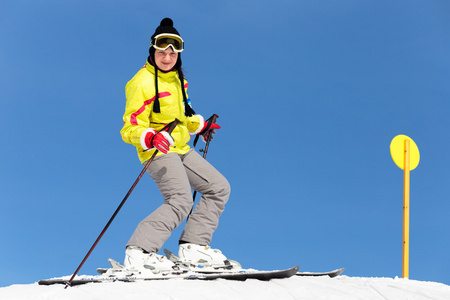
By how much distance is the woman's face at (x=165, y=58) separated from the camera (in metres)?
4.74

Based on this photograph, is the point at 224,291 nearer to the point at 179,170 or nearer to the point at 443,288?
the point at 179,170

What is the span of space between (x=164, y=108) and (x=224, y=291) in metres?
1.90

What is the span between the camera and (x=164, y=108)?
4754mm

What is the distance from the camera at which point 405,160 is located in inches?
221

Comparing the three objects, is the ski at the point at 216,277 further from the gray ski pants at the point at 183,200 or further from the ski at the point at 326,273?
the ski at the point at 326,273

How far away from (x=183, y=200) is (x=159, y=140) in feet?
2.08

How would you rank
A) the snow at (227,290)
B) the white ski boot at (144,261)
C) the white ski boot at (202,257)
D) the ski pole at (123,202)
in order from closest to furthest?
the snow at (227,290)
the ski pole at (123,202)
the white ski boot at (144,261)
the white ski boot at (202,257)

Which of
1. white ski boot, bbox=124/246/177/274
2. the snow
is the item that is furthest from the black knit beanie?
the snow

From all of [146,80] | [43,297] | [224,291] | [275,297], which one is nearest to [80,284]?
[43,297]

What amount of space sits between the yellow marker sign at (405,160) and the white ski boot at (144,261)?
258cm

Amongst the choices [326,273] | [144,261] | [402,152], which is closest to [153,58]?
[144,261]

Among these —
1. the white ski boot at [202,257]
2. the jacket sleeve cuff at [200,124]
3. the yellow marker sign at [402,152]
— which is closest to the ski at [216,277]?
the white ski boot at [202,257]

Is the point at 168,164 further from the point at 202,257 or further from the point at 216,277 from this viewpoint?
the point at 216,277

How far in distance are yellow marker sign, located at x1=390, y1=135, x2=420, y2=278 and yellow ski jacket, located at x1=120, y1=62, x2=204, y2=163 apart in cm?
236
